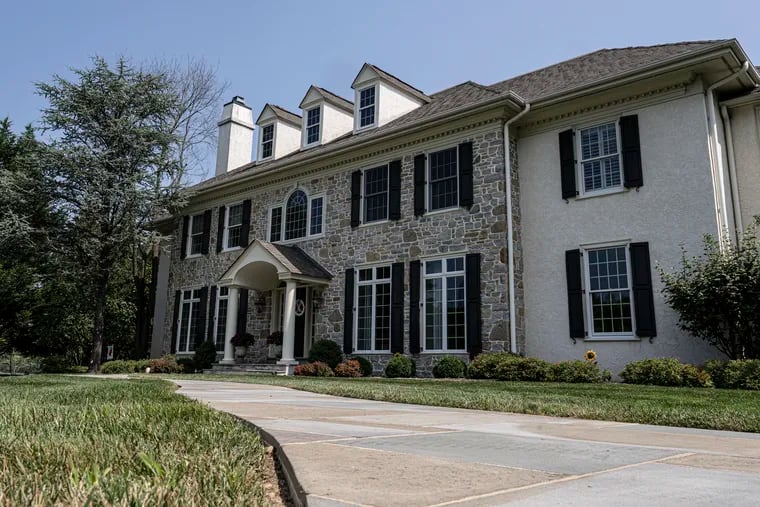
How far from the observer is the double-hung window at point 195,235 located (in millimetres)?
19445

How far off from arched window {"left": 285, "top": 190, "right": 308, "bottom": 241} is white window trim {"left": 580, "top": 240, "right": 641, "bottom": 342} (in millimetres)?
7843

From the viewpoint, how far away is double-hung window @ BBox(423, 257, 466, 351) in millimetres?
12414

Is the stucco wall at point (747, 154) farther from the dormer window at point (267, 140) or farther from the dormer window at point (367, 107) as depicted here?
the dormer window at point (267, 140)

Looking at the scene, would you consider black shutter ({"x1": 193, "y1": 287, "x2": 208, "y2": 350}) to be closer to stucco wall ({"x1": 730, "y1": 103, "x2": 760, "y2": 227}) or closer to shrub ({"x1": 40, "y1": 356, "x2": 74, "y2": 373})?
shrub ({"x1": 40, "y1": 356, "x2": 74, "y2": 373})

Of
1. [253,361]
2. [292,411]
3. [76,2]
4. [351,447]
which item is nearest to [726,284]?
[292,411]

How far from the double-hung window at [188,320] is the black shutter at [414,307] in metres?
8.23

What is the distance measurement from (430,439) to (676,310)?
881 centimetres

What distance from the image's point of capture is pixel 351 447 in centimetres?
231

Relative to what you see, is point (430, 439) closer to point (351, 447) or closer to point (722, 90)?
point (351, 447)

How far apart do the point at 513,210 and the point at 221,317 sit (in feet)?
32.3

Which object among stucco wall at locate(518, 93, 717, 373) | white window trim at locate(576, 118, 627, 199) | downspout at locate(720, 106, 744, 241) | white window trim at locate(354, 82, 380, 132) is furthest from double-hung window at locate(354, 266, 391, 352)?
downspout at locate(720, 106, 744, 241)

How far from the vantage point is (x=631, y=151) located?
1109cm

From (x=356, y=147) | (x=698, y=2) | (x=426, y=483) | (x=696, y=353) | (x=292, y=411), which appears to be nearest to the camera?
(x=426, y=483)

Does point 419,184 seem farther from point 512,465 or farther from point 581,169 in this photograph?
point 512,465
